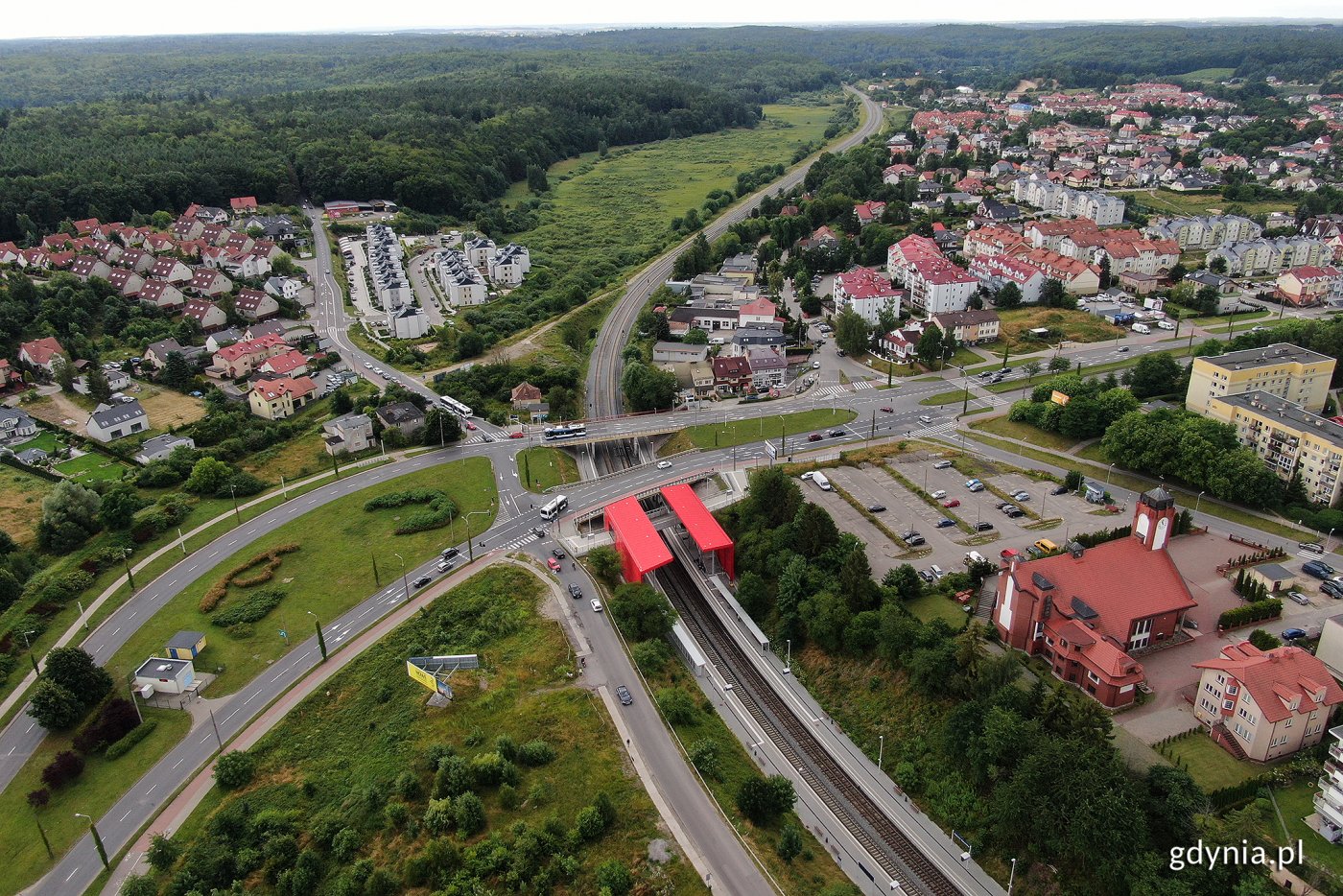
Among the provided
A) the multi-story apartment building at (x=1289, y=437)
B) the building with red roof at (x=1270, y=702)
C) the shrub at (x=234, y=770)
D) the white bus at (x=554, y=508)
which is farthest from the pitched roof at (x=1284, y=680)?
the shrub at (x=234, y=770)

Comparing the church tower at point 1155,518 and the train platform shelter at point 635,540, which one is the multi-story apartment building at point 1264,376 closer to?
the church tower at point 1155,518

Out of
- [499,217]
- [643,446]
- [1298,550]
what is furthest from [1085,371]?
[499,217]

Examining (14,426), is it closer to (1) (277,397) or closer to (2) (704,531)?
(1) (277,397)

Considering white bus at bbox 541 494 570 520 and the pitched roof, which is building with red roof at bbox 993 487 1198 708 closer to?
the pitched roof

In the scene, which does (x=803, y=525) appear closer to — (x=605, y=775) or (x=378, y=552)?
(x=605, y=775)

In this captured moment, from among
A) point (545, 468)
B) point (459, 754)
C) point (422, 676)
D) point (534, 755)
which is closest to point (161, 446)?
point (545, 468)

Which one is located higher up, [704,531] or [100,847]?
[704,531]
